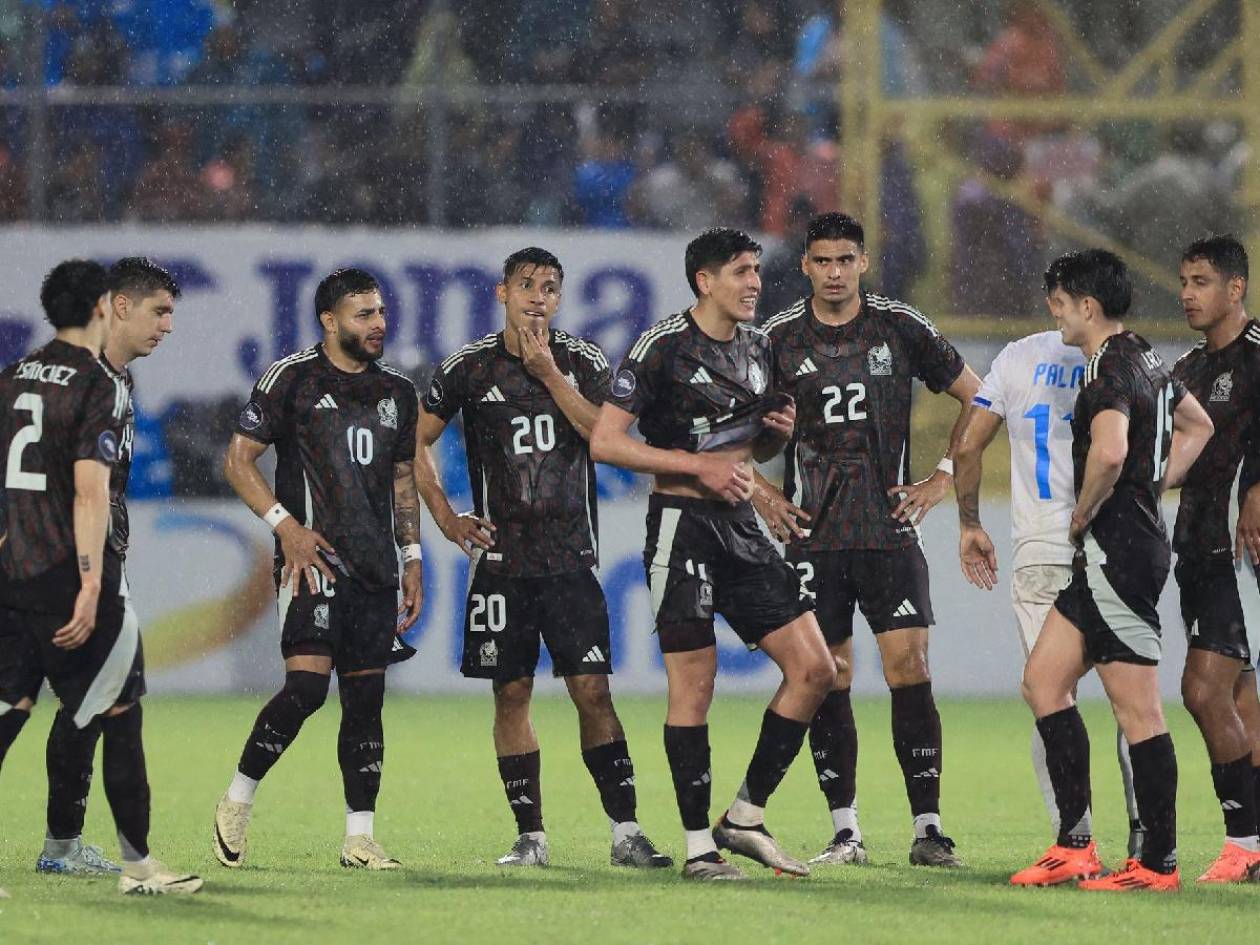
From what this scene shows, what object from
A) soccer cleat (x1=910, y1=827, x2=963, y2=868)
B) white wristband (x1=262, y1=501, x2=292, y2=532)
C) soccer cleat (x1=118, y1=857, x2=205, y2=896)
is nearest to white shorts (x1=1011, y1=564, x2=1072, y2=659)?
soccer cleat (x1=910, y1=827, x2=963, y2=868)

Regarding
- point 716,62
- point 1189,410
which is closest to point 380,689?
point 1189,410

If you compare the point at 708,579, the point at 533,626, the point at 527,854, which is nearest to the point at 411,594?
the point at 533,626

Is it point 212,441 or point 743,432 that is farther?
point 212,441

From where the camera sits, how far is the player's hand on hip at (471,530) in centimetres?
803

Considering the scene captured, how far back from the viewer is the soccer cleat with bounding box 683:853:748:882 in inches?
288

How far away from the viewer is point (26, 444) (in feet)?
21.6

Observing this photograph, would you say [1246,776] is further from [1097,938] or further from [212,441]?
[212,441]

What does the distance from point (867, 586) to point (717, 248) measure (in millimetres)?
1470

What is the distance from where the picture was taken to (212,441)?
1484 centimetres

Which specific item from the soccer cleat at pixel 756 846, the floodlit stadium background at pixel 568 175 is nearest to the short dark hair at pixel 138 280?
the soccer cleat at pixel 756 846

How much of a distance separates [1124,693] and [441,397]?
270cm

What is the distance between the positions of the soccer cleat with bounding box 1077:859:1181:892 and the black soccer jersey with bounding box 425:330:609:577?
7.06 feet

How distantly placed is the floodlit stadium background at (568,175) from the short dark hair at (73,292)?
25.4 feet

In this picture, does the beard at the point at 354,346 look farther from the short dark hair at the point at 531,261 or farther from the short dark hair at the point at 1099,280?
the short dark hair at the point at 1099,280
